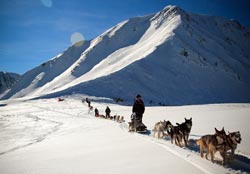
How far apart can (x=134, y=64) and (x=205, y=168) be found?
86701 millimetres

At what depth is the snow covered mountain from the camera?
7944cm

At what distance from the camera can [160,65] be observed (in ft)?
318

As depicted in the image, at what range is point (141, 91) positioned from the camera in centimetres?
7600

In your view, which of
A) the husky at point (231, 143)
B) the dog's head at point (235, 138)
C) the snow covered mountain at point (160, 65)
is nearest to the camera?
the husky at point (231, 143)

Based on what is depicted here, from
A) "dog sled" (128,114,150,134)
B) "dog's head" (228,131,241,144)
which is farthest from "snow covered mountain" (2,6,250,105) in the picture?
"dog's head" (228,131,241,144)

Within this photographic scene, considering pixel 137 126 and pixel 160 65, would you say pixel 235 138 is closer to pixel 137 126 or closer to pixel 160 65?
pixel 137 126

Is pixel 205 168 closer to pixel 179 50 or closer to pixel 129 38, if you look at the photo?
pixel 179 50

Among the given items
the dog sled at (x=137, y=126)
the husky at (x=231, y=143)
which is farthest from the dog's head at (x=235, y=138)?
the dog sled at (x=137, y=126)

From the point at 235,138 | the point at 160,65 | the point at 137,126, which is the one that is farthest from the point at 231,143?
the point at 160,65

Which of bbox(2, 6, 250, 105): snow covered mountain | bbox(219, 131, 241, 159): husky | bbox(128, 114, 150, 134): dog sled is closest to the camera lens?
bbox(219, 131, 241, 159): husky

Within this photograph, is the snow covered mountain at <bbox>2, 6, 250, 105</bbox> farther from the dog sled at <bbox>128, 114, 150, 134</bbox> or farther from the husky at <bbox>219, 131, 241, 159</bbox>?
the husky at <bbox>219, 131, 241, 159</bbox>

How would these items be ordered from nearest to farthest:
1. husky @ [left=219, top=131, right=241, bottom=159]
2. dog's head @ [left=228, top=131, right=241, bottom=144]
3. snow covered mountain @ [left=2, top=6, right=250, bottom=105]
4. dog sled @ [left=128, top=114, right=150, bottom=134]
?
husky @ [left=219, top=131, right=241, bottom=159], dog's head @ [left=228, top=131, right=241, bottom=144], dog sled @ [left=128, top=114, right=150, bottom=134], snow covered mountain @ [left=2, top=6, right=250, bottom=105]

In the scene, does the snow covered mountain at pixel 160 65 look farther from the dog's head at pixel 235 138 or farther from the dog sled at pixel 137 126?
the dog's head at pixel 235 138

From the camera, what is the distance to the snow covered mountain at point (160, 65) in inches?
3127
